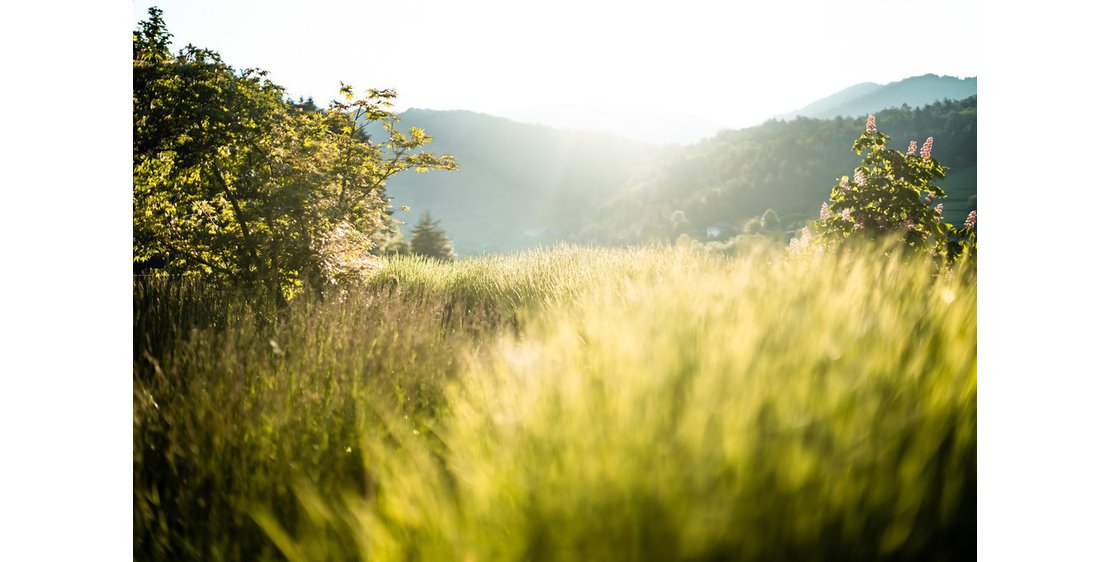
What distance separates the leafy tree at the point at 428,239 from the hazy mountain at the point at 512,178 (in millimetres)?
6022

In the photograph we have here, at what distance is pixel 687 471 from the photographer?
102 centimetres

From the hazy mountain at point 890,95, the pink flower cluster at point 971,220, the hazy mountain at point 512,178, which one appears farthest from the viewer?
the hazy mountain at point 512,178

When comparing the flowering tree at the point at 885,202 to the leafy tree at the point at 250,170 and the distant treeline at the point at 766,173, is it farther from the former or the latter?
the leafy tree at the point at 250,170

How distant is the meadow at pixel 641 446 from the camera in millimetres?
996

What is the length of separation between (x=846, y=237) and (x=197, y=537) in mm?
3484

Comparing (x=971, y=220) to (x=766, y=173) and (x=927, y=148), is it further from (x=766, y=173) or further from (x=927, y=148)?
(x=766, y=173)

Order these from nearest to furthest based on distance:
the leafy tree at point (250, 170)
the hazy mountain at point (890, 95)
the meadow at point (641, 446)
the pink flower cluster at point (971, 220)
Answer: the meadow at point (641, 446)
the hazy mountain at point (890, 95)
the pink flower cluster at point (971, 220)
the leafy tree at point (250, 170)

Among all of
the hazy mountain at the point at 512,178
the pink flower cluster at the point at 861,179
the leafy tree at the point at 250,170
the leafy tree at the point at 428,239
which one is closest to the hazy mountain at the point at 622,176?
the hazy mountain at the point at 512,178

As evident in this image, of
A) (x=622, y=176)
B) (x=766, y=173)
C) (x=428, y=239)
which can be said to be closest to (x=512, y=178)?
(x=622, y=176)

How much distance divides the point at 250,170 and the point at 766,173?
3.34 m

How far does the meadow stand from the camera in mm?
996

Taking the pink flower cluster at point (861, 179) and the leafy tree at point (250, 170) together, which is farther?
the pink flower cluster at point (861, 179)

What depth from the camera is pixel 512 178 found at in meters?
3.97
